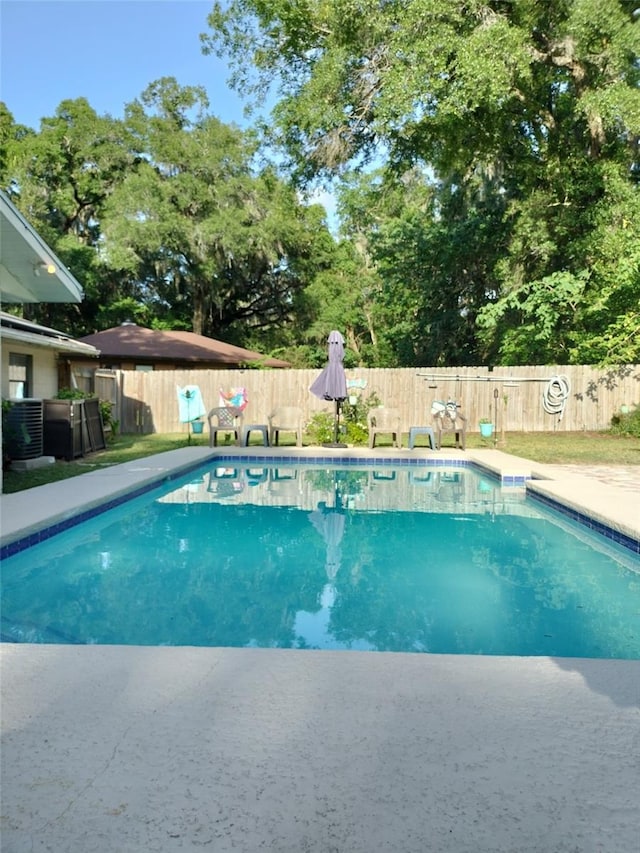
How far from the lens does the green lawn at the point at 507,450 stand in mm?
8492

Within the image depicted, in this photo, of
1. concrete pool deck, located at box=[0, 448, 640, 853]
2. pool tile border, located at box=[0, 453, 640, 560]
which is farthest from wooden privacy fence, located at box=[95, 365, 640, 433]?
concrete pool deck, located at box=[0, 448, 640, 853]

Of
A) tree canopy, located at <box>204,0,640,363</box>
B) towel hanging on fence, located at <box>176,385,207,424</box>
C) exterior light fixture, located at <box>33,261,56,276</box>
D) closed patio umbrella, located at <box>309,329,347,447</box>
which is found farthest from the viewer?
towel hanging on fence, located at <box>176,385,207,424</box>

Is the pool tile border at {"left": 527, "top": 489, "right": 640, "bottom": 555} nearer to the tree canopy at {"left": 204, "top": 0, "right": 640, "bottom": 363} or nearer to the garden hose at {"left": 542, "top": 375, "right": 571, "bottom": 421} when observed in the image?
the garden hose at {"left": 542, "top": 375, "right": 571, "bottom": 421}

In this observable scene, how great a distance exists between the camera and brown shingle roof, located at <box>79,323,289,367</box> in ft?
61.3

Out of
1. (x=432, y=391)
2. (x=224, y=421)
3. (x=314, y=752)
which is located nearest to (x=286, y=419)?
(x=224, y=421)

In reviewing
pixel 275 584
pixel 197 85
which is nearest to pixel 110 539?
pixel 275 584

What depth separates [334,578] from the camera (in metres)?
4.72

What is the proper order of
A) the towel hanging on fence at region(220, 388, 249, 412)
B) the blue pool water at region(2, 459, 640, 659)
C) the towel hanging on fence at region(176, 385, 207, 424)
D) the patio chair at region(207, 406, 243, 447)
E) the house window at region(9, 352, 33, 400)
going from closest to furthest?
the blue pool water at region(2, 459, 640, 659)
the house window at region(9, 352, 33, 400)
the patio chair at region(207, 406, 243, 447)
the towel hanging on fence at region(176, 385, 207, 424)
the towel hanging on fence at region(220, 388, 249, 412)

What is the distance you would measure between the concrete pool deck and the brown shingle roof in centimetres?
1667

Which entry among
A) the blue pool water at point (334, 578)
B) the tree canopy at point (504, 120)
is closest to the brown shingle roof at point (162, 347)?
the tree canopy at point (504, 120)

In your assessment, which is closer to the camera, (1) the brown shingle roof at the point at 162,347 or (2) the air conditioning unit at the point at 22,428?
(2) the air conditioning unit at the point at 22,428

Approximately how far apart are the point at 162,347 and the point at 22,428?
1083 centimetres

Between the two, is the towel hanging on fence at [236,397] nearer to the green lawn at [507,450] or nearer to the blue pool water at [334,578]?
the green lawn at [507,450]

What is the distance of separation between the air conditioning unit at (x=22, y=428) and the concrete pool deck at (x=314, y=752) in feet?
22.2
